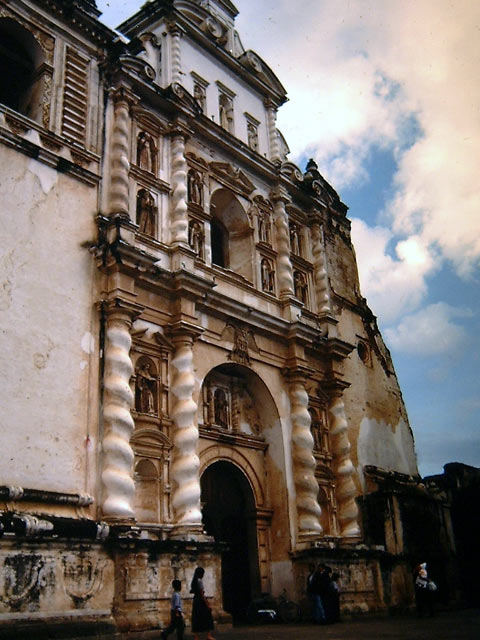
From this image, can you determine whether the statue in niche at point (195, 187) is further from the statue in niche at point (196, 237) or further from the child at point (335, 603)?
the child at point (335, 603)

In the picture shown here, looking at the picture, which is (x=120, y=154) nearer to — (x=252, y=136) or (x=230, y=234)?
(x=230, y=234)

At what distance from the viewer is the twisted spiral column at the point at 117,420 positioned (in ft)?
37.3

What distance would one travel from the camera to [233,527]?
1526 cm

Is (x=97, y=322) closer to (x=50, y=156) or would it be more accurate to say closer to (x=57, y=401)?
(x=57, y=401)

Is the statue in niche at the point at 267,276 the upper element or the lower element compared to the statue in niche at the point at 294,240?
lower

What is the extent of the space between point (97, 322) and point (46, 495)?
3290 mm

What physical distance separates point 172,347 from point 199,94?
7274 millimetres

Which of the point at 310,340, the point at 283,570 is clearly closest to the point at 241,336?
the point at 310,340

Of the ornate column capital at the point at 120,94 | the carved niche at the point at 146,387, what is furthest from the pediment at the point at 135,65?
the carved niche at the point at 146,387

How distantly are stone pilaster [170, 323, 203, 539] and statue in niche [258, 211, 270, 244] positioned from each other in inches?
185

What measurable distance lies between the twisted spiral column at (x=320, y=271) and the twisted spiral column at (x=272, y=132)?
7.24 feet

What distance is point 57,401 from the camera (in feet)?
37.1

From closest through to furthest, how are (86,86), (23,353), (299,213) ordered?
(23,353), (86,86), (299,213)

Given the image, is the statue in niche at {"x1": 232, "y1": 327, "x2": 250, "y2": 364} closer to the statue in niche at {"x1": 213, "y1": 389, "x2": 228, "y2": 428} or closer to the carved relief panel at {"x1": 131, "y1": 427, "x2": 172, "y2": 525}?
the statue in niche at {"x1": 213, "y1": 389, "x2": 228, "y2": 428}
